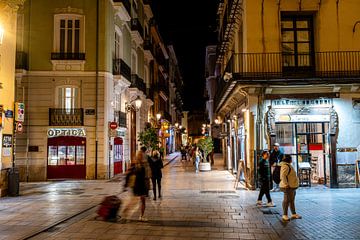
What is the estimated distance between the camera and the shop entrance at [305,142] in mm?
16438

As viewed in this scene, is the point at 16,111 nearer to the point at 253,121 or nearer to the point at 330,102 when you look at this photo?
the point at 253,121

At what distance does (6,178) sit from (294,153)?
1192cm

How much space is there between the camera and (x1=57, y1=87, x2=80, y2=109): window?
868 inches

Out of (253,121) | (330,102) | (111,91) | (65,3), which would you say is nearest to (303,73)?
(330,102)

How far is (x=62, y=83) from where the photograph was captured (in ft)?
72.2

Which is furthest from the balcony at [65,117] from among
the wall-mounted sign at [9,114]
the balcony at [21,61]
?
the wall-mounted sign at [9,114]

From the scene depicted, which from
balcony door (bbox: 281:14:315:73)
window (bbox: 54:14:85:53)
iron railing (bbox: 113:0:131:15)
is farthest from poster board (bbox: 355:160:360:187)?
iron railing (bbox: 113:0:131:15)

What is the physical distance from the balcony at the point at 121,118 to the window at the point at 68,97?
3.01m

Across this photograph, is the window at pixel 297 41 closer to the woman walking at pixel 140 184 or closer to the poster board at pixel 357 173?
the poster board at pixel 357 173

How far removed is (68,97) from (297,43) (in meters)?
13.0

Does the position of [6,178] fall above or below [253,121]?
below

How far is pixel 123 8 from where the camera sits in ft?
80.2

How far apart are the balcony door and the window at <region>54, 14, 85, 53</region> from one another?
465 inches

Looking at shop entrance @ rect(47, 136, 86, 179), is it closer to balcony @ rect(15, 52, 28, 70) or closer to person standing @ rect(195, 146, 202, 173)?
balcony @ rect(15, 52, 28, 70)
